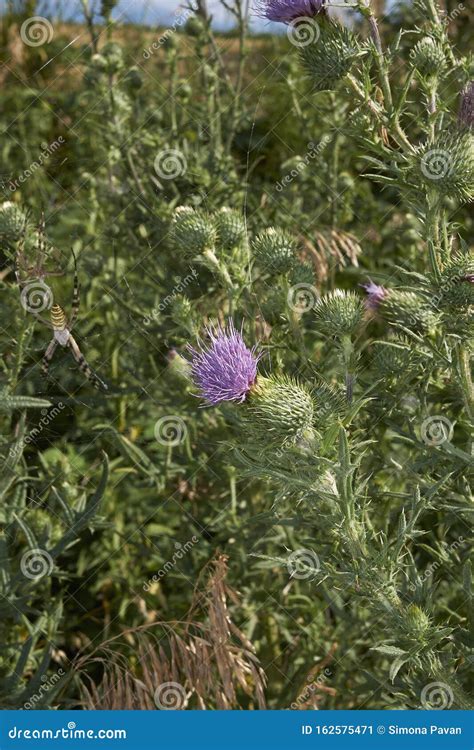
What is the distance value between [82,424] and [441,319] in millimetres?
2027

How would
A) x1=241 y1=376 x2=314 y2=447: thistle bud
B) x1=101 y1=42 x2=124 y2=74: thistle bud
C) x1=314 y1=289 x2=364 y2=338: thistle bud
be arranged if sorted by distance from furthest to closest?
x1=101 y1=42 x2=124 y2=74: thistle bud → x1=314 y1=289 x2=364 y2=338: thistle bud → x1=241 y1=376 x2=314 y2=447: thistle bud

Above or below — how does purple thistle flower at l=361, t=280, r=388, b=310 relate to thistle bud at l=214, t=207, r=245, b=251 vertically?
below

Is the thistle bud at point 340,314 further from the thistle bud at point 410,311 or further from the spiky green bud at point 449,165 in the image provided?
the spiky green bud at point 449,165

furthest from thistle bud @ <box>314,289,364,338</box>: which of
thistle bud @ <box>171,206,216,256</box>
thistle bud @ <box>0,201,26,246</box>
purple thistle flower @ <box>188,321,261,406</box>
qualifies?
thistle bud @ <box>0,201,26,246</box>

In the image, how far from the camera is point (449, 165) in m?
2.22

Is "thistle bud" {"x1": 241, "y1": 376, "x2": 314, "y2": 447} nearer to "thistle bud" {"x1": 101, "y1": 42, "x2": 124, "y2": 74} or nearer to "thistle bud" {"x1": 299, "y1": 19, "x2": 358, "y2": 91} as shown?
"thistle bud" {"x1": 299, "y1": 19, "x2": 358, "y2": 91}

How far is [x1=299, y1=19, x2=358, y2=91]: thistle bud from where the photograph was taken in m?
2.31

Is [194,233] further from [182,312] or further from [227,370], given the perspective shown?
[227,370]

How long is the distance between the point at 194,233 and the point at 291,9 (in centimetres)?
73

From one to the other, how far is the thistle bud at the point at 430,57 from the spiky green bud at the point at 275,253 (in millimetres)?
632

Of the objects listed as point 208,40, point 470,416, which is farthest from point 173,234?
point 208,40

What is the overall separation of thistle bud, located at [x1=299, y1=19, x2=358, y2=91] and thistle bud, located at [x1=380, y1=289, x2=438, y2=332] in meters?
0.63

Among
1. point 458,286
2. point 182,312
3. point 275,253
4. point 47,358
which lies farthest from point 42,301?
point 458,286

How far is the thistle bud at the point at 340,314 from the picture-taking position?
7.98 feet
